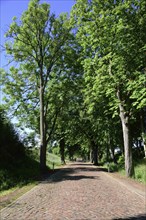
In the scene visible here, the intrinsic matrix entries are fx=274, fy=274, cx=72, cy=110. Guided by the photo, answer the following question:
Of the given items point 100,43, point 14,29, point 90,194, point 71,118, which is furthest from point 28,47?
point 90,194

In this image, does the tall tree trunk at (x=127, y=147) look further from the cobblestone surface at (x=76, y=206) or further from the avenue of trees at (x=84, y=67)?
the cobblestone surface at (x=76, y=206)

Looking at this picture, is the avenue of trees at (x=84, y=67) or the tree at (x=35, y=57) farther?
the tree at (x=35, y=57)

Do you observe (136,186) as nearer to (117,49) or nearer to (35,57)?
(117,49)

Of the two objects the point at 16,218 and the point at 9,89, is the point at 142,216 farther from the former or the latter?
the point at 9,89

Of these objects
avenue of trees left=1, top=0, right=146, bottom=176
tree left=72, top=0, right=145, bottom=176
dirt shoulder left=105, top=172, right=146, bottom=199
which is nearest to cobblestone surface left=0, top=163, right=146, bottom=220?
dirt shoulder left=105, top=172, right=146, bottom=199

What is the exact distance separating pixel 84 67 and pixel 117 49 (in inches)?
149

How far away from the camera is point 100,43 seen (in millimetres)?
20594

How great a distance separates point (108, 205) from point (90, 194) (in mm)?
2483

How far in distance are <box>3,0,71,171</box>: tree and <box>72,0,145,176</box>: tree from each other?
7202mm

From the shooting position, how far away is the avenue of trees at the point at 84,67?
63.1 ft

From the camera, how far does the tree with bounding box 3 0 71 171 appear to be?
90.7 ft

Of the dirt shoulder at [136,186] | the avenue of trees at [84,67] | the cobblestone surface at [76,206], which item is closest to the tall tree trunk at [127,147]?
the avenue of trees at [84,67]

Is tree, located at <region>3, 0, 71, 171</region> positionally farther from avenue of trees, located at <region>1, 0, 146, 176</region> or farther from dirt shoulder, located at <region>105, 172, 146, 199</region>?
dirt shoulder, located at <region>105, 172, 146, 199</region>

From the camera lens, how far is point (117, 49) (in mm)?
19297
